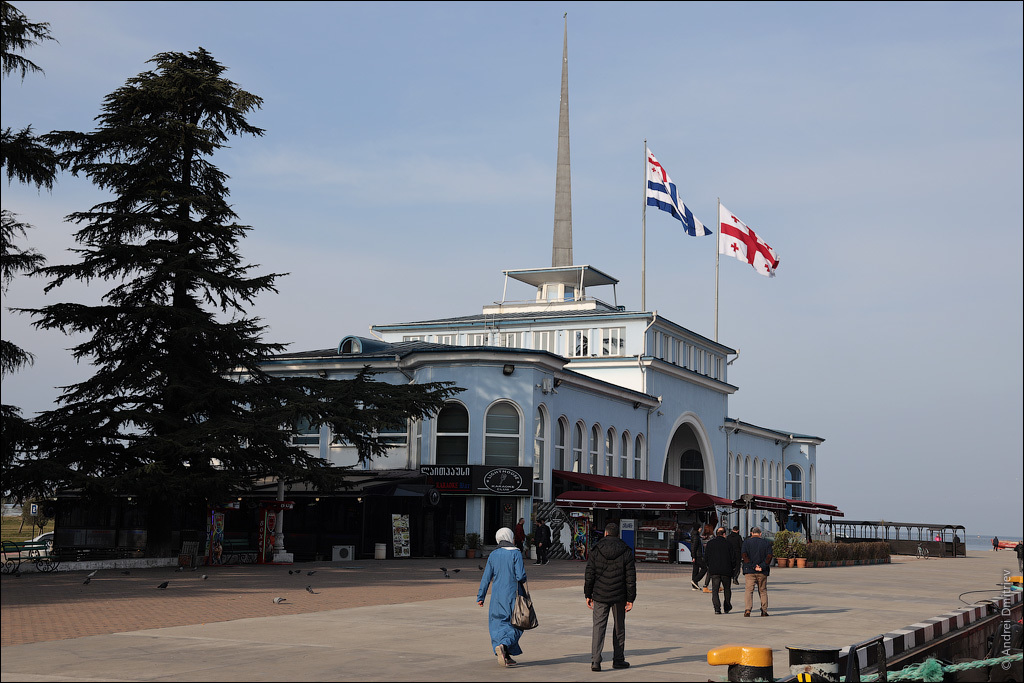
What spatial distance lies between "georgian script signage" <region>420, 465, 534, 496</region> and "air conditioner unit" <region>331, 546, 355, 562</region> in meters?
4.58

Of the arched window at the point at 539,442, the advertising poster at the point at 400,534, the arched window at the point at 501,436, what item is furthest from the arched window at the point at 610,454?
the advertising poster at the point at 400,534

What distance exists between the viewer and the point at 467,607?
19.7 metres

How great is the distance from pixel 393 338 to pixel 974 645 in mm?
41818

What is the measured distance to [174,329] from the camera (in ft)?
100

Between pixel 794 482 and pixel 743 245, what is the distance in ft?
87.2

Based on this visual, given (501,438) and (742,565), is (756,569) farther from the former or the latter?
(501,438)

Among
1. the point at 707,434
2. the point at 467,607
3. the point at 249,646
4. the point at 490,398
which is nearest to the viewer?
the point at 249,646

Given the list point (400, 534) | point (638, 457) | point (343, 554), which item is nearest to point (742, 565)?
point (343, 554)

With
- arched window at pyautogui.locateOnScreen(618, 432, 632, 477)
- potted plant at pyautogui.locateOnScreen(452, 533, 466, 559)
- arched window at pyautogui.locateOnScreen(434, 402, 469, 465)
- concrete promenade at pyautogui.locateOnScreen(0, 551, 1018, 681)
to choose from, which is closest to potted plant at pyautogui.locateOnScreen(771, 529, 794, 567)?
concrete promenade at pyautogui.locateOnScreen(0, 551, 1018, 681)

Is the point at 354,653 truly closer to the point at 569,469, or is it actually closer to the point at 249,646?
the point at 249,646

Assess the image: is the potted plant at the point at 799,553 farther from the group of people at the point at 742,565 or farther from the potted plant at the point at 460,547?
the group of people at the point at 742,565

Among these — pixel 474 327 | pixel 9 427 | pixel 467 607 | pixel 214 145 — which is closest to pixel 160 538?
pixel 9 427

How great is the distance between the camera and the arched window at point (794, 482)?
73.3 m

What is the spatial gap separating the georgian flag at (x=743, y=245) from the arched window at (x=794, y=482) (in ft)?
78.9
